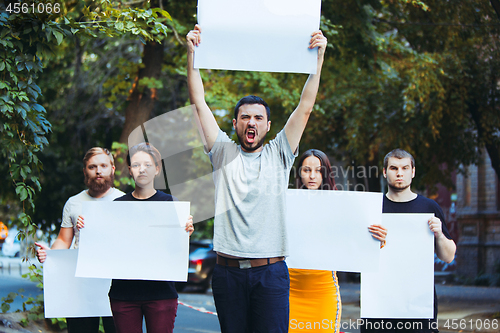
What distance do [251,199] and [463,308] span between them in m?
8.95

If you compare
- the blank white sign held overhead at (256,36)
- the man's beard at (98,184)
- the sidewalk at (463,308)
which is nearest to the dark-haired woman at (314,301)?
the blank white sign held overhead at (256,36)

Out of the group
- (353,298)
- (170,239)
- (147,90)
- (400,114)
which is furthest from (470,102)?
(170,239)

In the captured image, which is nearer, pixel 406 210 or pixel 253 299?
pixel 253 299

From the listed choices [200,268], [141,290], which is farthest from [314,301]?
[200,268]

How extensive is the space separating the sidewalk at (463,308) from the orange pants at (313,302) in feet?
15.5

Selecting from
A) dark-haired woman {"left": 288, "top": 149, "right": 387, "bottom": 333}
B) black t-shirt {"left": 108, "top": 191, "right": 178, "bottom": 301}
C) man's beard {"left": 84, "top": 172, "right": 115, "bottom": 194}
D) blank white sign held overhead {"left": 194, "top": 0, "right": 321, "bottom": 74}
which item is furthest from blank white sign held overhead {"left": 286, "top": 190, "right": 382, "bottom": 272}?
man's beard {"left": 84, "top": 172, "right": 115, "bottom": 194}

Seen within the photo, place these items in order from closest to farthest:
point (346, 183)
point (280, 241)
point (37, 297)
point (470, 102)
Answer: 1. point (280, 241)
2. point (37, 297)
3. point (470, 102)
4. point (346, 183)

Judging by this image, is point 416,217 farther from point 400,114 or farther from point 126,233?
point 400,114

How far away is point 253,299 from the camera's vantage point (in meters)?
2.87

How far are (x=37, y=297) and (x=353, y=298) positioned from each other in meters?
8.19

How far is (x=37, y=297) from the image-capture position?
6.48 m

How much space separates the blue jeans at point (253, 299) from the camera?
283cm

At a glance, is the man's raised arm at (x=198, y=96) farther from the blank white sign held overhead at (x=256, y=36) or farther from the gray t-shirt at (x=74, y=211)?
the gray t-shirt at (x=74, y=211)

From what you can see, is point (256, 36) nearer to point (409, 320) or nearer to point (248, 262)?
point (248, 262)
